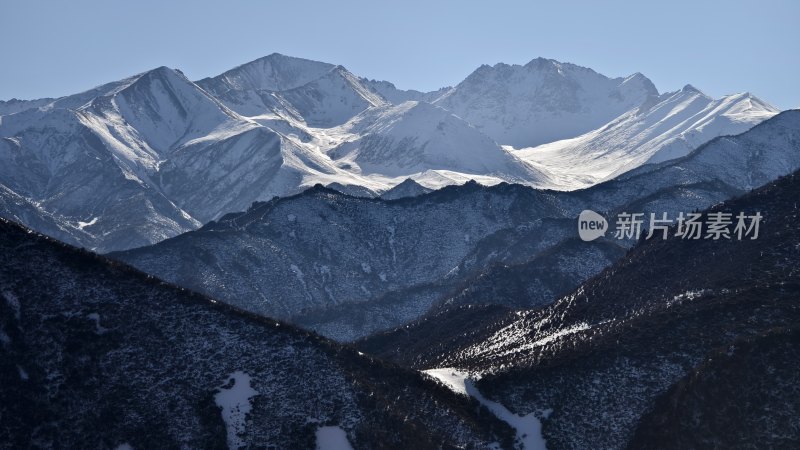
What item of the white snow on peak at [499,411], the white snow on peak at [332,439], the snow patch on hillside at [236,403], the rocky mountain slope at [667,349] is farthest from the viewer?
the white snow on peak at [499,411]

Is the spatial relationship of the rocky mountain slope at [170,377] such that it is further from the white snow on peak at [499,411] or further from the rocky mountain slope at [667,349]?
the rocky mountain slope at [667,349]

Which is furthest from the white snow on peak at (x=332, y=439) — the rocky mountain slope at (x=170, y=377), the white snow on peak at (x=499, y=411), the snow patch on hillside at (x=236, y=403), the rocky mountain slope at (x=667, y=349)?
the rocky mountain slope at (x=667, y=349)

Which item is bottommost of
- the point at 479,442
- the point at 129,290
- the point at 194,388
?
the point at 479,442

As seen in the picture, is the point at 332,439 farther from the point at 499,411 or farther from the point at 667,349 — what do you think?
the point at 667,349

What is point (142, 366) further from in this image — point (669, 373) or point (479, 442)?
point (669, 373)

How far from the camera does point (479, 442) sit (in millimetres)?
87500

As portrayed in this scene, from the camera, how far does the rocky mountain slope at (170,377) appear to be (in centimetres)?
8050

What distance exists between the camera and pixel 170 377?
281 ft

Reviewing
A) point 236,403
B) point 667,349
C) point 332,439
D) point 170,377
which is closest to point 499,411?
point 667,349

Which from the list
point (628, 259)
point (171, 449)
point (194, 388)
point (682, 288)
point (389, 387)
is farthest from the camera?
point (628, 259)

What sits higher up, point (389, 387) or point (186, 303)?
point (186, 303)

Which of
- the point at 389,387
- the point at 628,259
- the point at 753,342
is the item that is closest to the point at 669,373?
the point at 753,342

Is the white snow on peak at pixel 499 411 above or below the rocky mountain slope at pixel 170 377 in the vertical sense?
below

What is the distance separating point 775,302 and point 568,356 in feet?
71.4
